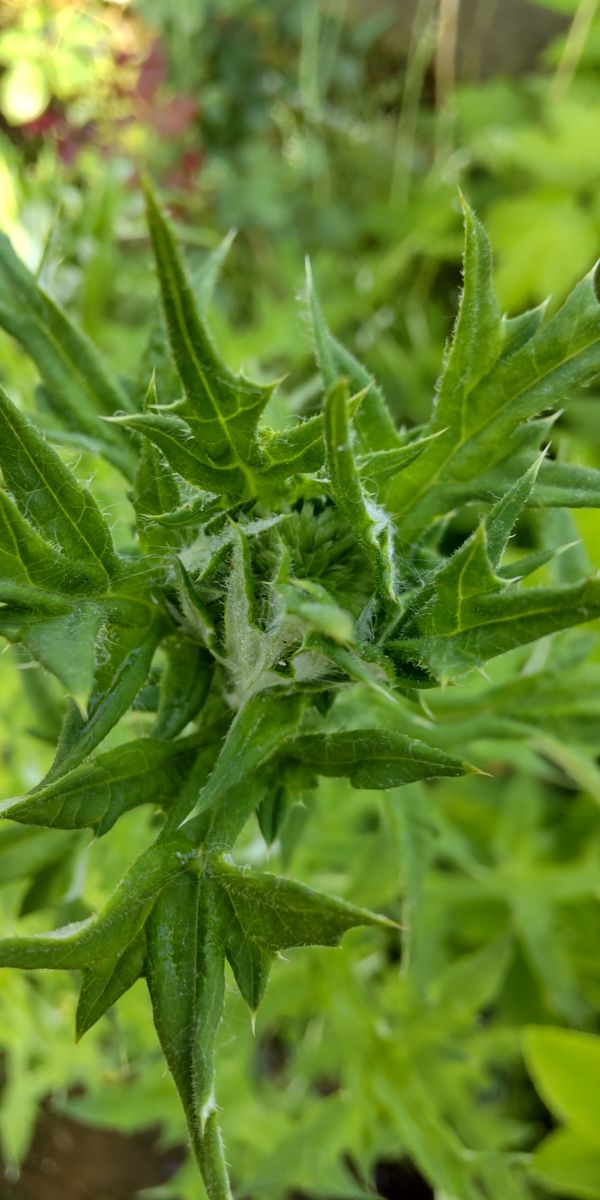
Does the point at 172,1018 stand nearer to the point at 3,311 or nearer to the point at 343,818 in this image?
the point at 3,311

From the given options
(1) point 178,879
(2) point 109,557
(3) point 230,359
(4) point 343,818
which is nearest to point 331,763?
(1) point 178,879

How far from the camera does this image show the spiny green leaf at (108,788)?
847 millimetres

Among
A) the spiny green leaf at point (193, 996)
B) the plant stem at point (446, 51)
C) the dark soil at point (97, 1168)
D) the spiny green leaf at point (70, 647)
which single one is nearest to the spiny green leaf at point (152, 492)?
the spiny green leaf at point (70, 647)

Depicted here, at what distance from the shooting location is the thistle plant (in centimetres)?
79

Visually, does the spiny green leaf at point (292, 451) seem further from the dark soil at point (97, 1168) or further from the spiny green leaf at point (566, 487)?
the dark soil at point (97, 1168)

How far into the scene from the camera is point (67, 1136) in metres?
2.91

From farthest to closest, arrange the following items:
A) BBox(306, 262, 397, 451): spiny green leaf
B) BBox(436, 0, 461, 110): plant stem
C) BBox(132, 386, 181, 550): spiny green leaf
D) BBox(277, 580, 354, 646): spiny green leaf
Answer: BBox(436, 0, 461, 110): plant stem < BBox(306, 262, 397, 451): spiny green leaf < BBox(132, 386, 181, 550): spiny green leaf < BBox(277, 580, 354, 646): spiny green leaf

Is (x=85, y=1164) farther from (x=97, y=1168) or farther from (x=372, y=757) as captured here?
(x=372, y=757)

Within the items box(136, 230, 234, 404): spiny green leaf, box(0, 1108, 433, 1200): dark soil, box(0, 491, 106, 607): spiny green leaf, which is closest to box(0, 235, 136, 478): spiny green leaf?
box(136, 230, 234, 404): spiny green leaf

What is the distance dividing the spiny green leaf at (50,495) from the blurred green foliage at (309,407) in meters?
0.51

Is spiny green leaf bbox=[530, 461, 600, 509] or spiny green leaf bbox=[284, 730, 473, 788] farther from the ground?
spiny green leaf bbox=[530, 461, 600, 509]

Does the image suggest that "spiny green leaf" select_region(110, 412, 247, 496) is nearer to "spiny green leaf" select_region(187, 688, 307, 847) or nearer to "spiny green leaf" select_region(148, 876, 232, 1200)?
"spiny green leaf" select_region(187, 688, 307, 847)

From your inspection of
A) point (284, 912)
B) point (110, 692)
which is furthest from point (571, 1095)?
point (110, 692)

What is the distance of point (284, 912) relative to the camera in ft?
2.65
